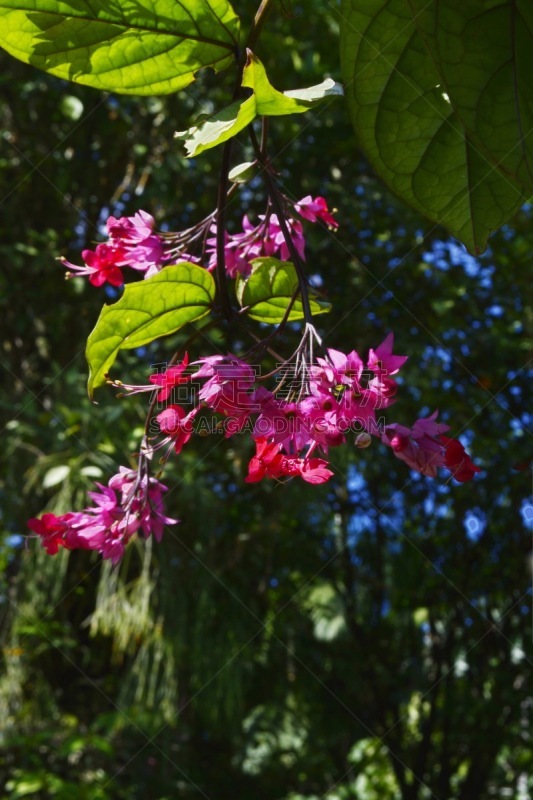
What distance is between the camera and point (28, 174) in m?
2.19

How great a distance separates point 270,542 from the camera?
225 cm

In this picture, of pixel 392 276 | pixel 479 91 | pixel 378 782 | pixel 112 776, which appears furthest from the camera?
pixel 378 782

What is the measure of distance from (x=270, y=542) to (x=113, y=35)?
1.96 meters

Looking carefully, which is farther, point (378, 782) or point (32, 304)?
point (378, 782)

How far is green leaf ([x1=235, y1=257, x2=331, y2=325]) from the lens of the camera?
448mm

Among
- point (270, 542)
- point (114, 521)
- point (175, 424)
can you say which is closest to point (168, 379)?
point (175, 424)

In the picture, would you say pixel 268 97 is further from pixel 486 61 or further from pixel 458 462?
pixel 458 462

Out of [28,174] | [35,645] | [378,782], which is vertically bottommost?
[378,782]

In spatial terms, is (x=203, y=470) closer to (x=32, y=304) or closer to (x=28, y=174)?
(x=32, y=304)

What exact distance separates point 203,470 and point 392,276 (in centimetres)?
76

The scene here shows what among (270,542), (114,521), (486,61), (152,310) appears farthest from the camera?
(270,542)

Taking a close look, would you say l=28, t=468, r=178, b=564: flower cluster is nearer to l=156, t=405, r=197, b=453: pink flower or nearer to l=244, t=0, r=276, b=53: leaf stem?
l=156, t=405, r=197, b=453: pink flower

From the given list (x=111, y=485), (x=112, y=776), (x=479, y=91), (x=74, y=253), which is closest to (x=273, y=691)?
(x=112, y=776)

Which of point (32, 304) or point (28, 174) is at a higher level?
point (28, 174)
